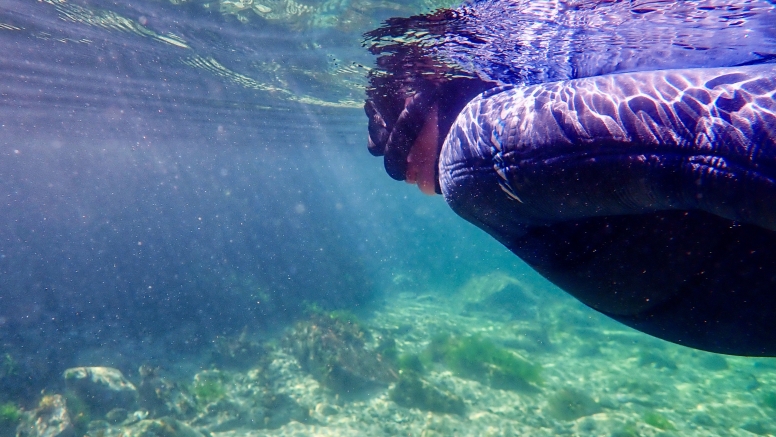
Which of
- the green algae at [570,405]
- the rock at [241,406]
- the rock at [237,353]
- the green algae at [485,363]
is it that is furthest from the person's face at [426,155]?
the rock at [237,353]

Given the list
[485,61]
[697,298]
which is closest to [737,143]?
[697,298]

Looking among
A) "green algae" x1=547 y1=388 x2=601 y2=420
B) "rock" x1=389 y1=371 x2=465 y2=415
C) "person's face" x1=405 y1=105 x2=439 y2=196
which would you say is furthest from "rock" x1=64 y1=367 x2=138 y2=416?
"green algae" x1=547 y1=388 x2=601 y2=420

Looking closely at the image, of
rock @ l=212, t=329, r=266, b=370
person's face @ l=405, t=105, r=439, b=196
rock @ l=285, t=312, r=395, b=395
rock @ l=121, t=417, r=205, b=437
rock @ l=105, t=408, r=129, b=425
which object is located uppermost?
person's face @ l=405, t=105, r=439, b=196

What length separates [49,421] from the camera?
9.29 metres

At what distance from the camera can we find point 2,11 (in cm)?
905

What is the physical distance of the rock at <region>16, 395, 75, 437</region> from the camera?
29.5 ft

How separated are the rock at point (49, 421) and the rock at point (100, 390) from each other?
479 mm

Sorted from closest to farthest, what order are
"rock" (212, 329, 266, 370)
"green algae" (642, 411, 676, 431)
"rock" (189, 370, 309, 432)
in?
"green algae" (642, 411, 676, 431) → "rock" (189, 370, 309, 432) → "rock" (212, 329, 266, 370)

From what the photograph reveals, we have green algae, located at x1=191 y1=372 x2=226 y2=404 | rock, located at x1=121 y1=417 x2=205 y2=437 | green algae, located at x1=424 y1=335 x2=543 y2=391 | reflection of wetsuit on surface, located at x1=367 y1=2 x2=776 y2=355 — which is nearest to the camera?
reflection of wetsuit on surface, located at x1=367 y1=2 x2=776 y2=355

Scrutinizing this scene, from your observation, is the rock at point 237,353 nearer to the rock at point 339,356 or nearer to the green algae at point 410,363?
the rock at point 339,356

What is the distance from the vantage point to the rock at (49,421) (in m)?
8.98

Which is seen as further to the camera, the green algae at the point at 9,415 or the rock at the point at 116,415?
the green algae at the point at 9,415

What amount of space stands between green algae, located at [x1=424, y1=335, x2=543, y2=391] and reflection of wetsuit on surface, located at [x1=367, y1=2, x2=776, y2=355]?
10.8 meters

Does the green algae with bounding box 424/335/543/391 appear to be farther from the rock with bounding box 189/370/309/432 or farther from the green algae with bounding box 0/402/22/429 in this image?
the green algae with bounding box 0/402/22/429
